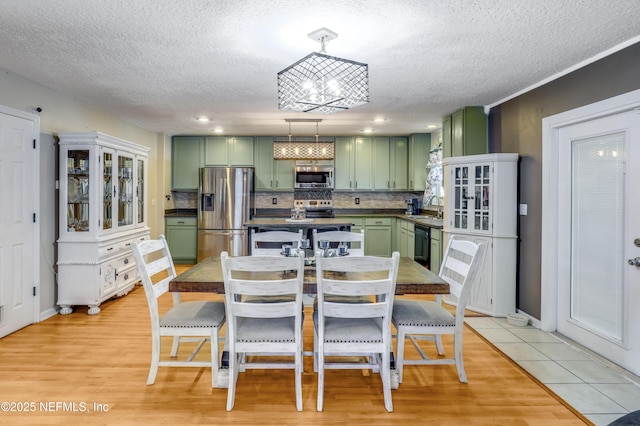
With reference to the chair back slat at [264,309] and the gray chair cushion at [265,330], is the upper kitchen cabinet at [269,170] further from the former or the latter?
the chair back slat at [264,309]

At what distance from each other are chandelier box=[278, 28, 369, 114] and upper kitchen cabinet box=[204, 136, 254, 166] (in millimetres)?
4138

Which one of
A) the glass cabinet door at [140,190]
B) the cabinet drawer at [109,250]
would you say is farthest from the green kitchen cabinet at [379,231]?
the cabinet drawer at [109,250]

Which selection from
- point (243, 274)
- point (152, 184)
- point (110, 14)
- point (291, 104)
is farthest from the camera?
point (152, 184)

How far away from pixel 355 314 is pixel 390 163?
496 cm

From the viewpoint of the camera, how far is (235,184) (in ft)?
20.5

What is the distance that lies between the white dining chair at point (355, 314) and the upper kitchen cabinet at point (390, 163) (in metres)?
4.56

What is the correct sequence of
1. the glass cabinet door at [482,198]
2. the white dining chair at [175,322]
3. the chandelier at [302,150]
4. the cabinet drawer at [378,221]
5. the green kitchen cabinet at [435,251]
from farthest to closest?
the cabinet drawer at [378,221] < the chandelier at [302,150] < the green kitchen cabinet at [435,251] < the glass cabinet door at [482,198] < the white dining chair at [175,322]

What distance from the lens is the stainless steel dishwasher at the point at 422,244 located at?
4988 mm

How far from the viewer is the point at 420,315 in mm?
2439

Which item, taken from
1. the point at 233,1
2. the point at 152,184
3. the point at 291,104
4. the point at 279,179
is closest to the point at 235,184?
the point at 279,179

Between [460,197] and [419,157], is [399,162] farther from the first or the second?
[460,197]

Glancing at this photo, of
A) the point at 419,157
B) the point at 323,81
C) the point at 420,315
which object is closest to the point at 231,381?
the point at 420,315

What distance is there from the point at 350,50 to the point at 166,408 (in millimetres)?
2650

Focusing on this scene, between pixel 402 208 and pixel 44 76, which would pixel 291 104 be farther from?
pixel 402 208
